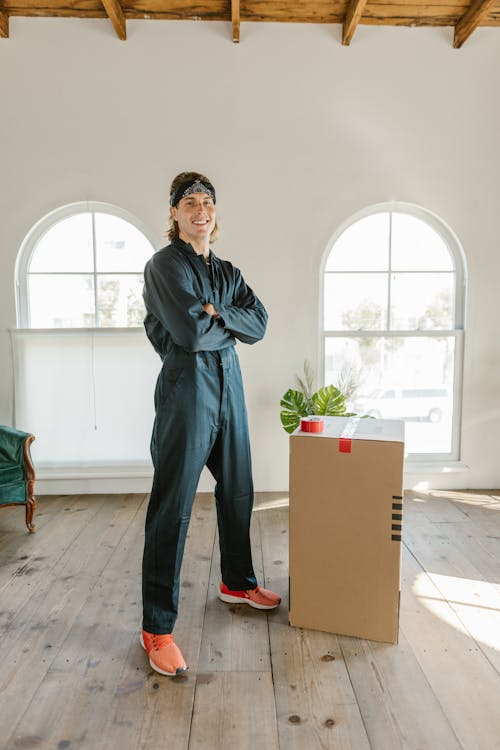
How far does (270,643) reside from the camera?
6.98ft

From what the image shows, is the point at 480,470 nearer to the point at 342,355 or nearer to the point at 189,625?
the point at 342,355

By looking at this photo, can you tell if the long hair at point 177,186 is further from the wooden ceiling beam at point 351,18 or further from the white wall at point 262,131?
the wooden ceiling beam at point 351,18

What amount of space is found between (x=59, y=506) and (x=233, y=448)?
203 cm

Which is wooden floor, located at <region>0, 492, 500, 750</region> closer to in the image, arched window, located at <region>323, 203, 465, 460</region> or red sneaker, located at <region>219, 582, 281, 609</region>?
red sneaker, located at <region>219, 582, 281, 609</region>

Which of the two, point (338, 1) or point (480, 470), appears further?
point (480, 470)

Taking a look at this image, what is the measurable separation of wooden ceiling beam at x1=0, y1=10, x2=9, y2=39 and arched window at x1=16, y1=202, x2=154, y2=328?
46.4 inches

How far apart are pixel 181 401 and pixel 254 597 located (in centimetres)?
98

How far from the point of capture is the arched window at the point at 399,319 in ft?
13.1

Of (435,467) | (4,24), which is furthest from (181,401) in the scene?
(4,24)

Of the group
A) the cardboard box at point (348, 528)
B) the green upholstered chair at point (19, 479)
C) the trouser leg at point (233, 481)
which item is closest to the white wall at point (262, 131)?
the green upholstered chair at point (19, 479)

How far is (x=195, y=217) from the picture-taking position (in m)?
2.13

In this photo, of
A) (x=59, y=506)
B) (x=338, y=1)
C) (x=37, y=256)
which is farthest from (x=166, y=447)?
(x=338, y=1)

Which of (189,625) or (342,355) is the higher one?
(342,355)

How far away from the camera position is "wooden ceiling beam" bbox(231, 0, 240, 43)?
134 inches
